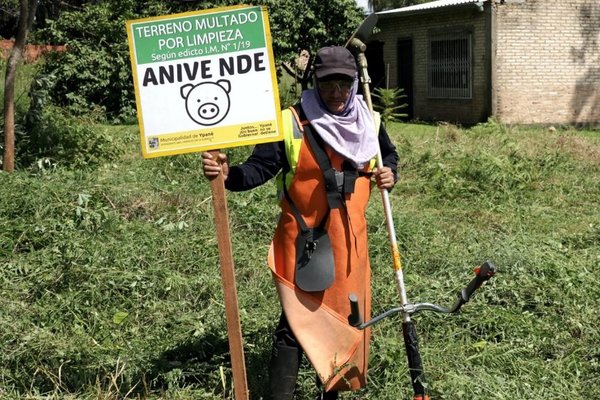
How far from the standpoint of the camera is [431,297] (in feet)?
16.6

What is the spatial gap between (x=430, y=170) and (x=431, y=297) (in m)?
4.55

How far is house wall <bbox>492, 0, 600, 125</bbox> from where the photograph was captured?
1650 cm

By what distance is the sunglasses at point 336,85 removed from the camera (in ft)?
11.0

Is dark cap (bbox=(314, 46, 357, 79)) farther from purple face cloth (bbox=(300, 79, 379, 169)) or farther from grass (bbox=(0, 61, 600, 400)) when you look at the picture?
grass (bbox=(0, 61, 600, 400))

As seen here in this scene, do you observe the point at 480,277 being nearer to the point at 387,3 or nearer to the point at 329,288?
the point at 329,288

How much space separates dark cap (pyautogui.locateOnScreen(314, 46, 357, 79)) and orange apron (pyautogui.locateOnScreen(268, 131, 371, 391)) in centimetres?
34

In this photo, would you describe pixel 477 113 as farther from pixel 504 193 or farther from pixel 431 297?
pixel 431 297

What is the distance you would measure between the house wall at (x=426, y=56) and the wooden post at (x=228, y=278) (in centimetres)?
1414

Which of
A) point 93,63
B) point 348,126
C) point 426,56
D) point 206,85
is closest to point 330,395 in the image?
point 348,126

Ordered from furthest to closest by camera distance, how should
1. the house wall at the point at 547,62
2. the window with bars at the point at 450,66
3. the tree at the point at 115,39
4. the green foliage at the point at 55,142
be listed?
the window with bars at the point at 450,66 < the tree at the point at 115,39 < the house wall at the point at 547,62 < the green foliage at the point at 55,142

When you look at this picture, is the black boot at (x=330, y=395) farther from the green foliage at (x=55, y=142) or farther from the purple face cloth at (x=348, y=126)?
the green foliage at (x=55, y=142)

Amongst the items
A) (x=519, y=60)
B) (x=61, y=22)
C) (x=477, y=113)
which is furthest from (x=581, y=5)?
(x=61, y=22)

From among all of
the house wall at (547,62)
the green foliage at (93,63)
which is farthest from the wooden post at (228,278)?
the house wall at (547,62)

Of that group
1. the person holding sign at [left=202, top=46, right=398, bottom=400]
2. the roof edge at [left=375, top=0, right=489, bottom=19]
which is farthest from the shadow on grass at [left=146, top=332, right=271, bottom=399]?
the roof edge at [left=375, top=0, right=489, bottom=19]
